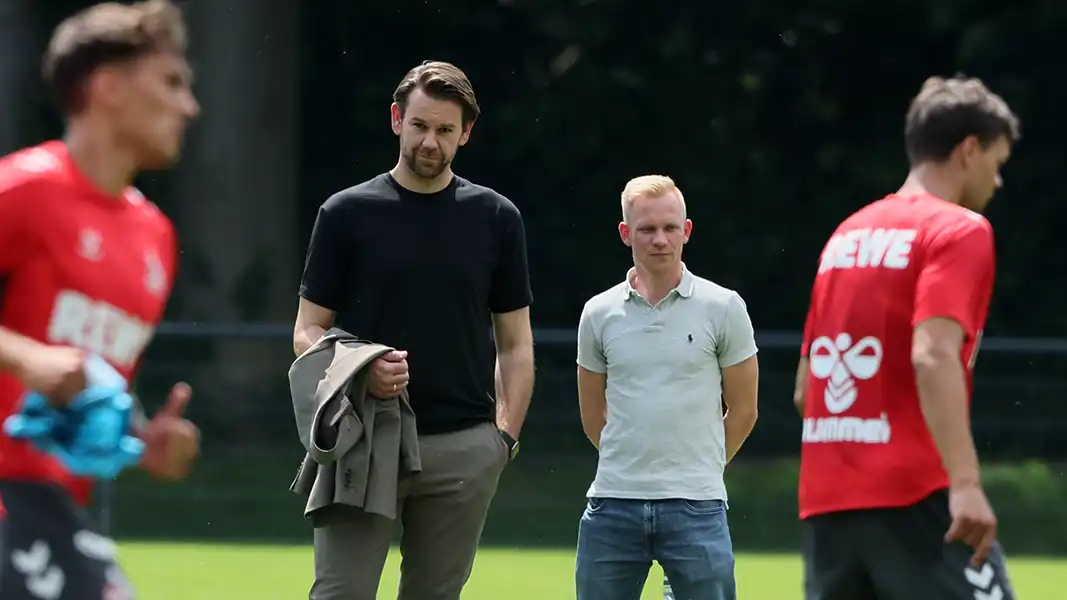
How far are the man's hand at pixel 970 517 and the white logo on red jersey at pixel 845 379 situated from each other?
30cm

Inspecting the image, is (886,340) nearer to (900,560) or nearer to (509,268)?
(900,560)

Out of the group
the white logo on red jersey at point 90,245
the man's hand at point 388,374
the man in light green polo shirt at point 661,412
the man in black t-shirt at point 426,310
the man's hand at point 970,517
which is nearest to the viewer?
the white logo on red jersey at point 90,245

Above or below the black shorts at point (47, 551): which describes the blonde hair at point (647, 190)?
above

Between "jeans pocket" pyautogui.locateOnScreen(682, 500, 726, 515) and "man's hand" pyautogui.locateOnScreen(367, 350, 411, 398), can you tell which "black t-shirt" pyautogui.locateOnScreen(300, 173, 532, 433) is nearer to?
"man's hand" pyautogui.locateOnScreen(367, 350, 411, 398)

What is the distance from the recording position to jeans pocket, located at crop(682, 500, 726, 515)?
6.25 meters

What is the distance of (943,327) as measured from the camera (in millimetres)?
4672

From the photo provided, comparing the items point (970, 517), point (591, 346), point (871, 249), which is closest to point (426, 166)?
point (591, 346)

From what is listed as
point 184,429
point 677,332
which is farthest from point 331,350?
point 184,429

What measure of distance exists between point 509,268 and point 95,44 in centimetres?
236

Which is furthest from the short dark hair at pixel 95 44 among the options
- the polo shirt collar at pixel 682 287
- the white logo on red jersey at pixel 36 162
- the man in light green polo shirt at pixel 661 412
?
the polo shirt collar at pixel 682 287

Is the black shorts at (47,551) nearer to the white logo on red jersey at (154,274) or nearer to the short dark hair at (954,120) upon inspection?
the white logo on red jersey at (154,274)

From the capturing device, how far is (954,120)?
4.93 metres

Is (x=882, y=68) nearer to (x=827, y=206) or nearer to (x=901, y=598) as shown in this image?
(x=827, y=206)

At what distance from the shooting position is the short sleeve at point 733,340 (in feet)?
21.1
